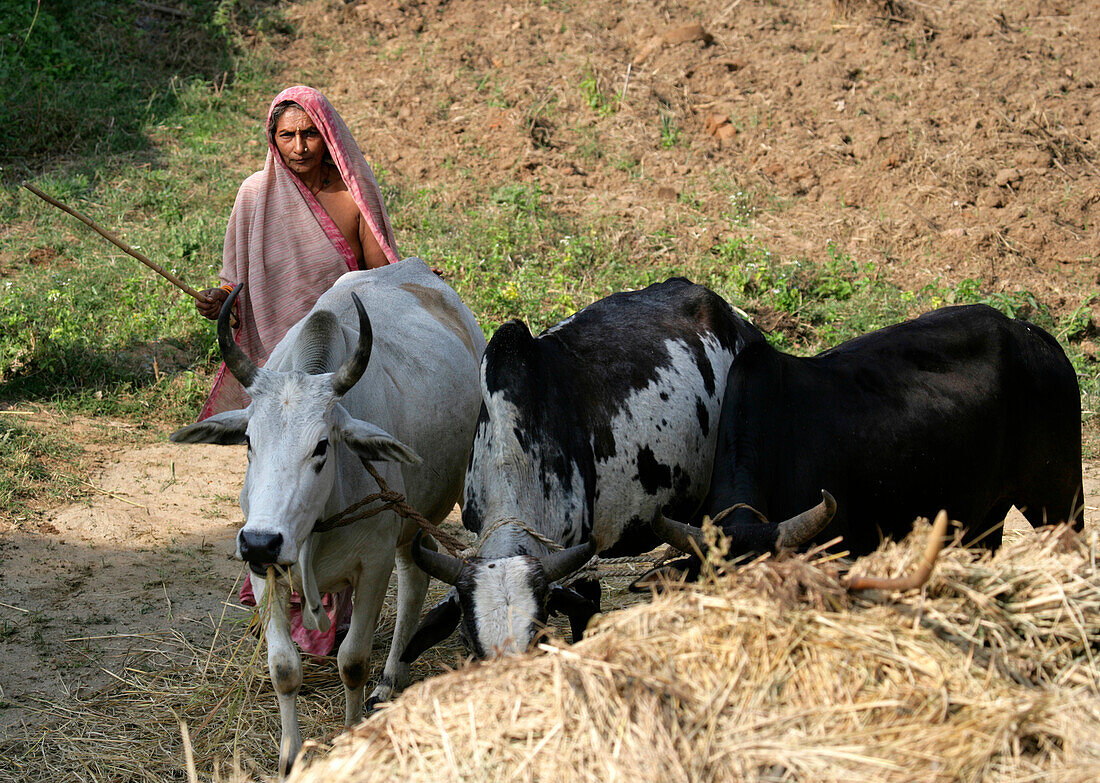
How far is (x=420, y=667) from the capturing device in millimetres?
4715

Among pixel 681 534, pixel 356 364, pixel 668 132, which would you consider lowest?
pixel 681 534

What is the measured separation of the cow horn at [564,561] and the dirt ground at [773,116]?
4140mm

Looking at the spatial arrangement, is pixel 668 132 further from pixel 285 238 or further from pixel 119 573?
pixel 119 573

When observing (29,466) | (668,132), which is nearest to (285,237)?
(29,466)

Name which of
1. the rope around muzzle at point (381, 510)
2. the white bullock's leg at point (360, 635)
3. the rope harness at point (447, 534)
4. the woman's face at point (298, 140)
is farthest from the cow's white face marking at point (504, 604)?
the woman's face at point (298, 140)

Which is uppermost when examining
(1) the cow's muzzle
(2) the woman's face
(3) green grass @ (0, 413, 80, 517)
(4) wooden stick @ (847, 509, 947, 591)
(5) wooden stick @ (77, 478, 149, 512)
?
(2) the woman's face

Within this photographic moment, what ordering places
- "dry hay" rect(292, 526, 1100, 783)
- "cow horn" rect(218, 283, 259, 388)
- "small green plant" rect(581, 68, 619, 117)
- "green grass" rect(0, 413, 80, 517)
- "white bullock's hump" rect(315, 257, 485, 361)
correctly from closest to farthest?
"dry hay" rect(292, 526, 1100, 783)
"cow horn" rect(218, 283, 259, 388)
"white bullock's hump" rect(315, 257, 485, 361)
"green grass" rect(0, 413, 80, 517)
"small green plant" rect(581, 68, 619, 117)


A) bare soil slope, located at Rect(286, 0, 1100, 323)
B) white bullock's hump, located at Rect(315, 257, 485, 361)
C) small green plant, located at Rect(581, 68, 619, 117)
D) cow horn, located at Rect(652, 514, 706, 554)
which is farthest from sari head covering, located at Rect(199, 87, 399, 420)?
small green plant, located at Rect(581, 68, 619, 117)

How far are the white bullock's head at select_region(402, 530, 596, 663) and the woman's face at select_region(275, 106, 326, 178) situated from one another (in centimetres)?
238

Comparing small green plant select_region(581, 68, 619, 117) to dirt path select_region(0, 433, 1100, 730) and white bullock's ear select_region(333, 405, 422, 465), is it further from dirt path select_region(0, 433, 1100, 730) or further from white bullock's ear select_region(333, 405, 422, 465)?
white bullock's ear select_region(333, 405, 422, 465)

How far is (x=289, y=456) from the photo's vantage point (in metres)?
3.32

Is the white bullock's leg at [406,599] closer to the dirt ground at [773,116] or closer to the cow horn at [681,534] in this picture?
the cow horn at [681,534]

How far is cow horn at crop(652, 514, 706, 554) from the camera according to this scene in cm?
317

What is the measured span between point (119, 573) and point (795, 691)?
4.22 m
